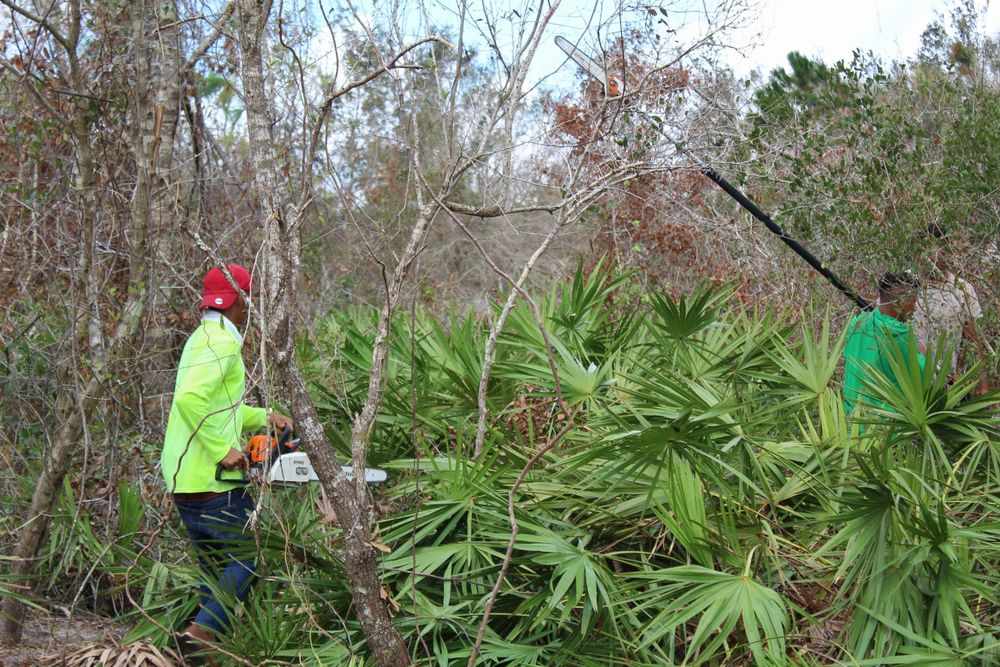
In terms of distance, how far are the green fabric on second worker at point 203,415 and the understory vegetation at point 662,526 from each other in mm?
307

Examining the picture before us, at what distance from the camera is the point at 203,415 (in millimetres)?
4590

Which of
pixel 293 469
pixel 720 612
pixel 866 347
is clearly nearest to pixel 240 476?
pixel 293 469

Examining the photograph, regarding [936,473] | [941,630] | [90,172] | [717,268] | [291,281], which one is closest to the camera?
[941,630]

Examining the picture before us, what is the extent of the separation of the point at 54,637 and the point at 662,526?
328 centimetres

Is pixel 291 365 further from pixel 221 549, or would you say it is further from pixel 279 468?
pixel 221 549

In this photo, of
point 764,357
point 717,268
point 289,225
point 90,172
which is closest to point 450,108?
point 289,225

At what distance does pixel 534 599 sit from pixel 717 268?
527cm

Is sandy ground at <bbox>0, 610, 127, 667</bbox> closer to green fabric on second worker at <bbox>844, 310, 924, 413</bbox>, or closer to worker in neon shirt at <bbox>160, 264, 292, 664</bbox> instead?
worker in neon shirt at <bbox>160, 264, 292, 664</bbox>

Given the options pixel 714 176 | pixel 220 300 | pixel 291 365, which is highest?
pixel 714 176

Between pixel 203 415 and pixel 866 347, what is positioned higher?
pixel 866 347

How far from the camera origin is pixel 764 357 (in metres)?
5.19

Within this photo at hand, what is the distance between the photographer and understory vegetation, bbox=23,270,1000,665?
3.58 metres

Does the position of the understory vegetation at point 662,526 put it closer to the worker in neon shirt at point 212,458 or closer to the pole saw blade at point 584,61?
the worker in neon shirt at point 212,458

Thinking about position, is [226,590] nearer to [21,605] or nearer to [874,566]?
[21,605]
